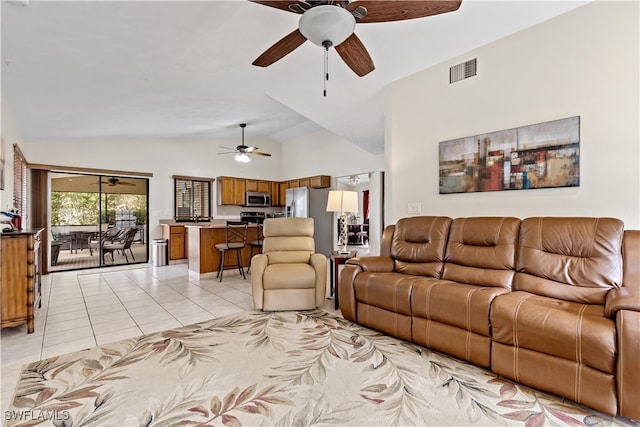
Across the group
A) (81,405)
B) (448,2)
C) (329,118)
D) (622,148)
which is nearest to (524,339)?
(622,148)

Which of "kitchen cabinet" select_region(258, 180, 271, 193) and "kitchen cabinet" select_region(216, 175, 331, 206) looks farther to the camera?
"kitchen cabinet" select_region(258, 180, 271, 193)

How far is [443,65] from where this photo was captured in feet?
11.5

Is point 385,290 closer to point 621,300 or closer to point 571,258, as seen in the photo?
point 571,258

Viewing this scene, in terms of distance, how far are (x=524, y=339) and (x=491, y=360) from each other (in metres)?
0.30

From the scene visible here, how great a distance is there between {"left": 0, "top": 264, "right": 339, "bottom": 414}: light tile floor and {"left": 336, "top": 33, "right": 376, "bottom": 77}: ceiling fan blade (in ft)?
8.50

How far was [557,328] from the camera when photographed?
1819 mm

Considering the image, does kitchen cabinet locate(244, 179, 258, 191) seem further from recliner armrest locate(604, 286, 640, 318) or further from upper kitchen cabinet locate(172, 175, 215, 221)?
recliner armrest locate(604, 286, 640, 318)

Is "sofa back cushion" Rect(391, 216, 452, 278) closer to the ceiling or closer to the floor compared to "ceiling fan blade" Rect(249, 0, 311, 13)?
closer to the floor

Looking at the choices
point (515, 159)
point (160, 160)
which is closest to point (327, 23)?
point (515, 159)

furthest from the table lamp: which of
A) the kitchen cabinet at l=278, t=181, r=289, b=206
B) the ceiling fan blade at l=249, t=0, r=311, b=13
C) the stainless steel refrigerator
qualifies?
the kitchen cabinet at l=278, t=181, r=289, b=206

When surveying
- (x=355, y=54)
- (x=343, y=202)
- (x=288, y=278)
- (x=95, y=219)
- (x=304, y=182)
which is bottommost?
(x=288, y=278)

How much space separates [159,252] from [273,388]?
19.2 feet

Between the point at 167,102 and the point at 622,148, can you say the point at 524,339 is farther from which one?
the point at 167,102

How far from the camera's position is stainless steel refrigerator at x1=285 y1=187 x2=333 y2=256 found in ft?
24.7
